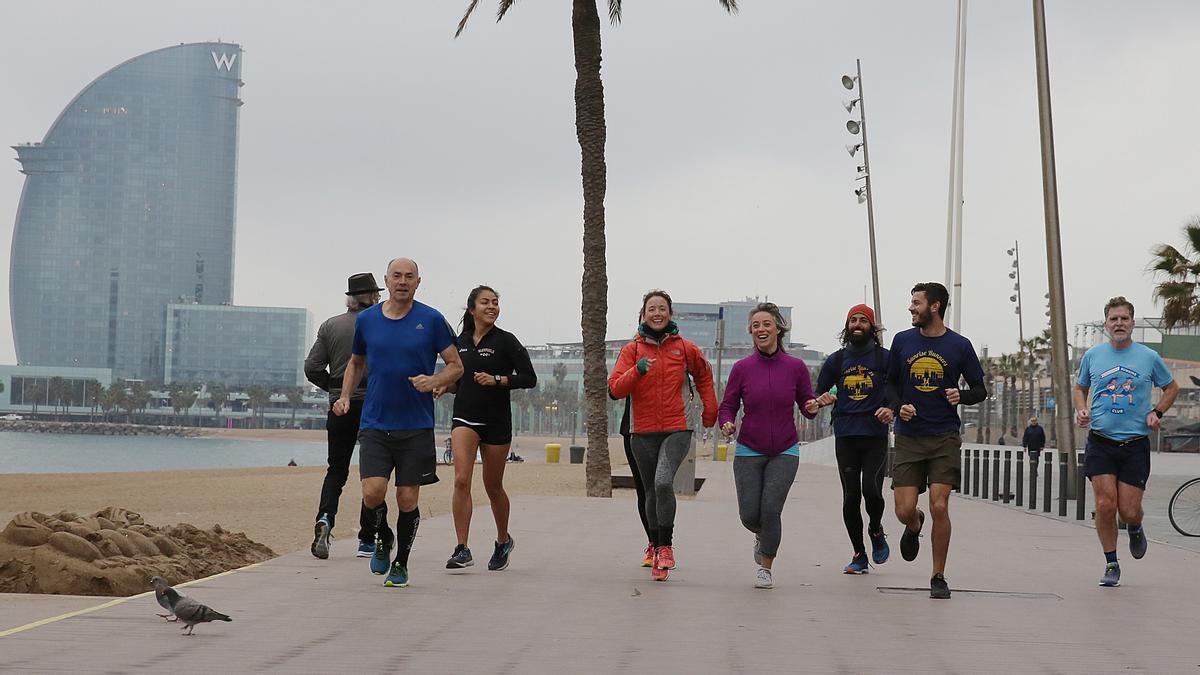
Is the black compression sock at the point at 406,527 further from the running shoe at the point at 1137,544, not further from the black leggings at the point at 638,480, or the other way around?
the running shoe at the point at 1137,544

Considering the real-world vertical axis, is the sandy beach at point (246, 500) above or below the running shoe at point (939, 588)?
below

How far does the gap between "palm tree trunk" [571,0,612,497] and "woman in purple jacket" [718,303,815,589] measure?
13160 mm

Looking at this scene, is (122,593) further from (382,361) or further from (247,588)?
(382,361)

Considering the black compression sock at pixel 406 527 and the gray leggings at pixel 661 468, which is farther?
the gray leggings at pixel 661 468

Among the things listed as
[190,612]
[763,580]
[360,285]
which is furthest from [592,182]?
[190,612]

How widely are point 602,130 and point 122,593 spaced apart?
609 inches

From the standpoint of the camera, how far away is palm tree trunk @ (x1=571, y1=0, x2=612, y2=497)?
2234 centimetres

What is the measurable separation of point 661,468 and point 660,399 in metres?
0.43

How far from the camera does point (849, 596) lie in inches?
333

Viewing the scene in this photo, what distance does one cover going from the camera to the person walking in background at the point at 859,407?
9391 millimetres

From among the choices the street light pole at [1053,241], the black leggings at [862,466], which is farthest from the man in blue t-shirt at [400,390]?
the street light pole at [1053,241]

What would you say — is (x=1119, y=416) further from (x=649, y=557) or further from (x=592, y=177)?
(x=592, y=177)

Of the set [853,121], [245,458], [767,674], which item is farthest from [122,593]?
[245,458]

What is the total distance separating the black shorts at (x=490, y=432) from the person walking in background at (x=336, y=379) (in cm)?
81
